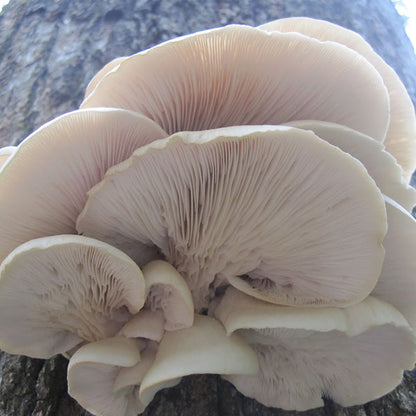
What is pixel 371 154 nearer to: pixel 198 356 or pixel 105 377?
pixel 198 356

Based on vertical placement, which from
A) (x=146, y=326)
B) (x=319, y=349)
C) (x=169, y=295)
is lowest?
(x=319, y=349)

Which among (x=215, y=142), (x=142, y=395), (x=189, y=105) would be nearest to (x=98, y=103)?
(x=189, y=105)

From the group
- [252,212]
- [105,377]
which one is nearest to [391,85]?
[252,212]

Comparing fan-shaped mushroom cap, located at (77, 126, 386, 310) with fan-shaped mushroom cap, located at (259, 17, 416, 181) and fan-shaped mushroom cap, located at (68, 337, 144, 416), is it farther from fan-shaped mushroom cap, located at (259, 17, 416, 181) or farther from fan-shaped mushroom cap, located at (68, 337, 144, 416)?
fan-shaped mushroom cap, located at (259, 17, 416, 181)

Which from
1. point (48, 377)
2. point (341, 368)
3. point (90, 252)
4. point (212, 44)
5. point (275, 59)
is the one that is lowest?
point (341, 368)

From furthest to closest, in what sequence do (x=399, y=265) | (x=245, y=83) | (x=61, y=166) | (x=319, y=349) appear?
(x=319, y=349), (x=399, y=265), (x=245, y=83), (x=61, y=166)

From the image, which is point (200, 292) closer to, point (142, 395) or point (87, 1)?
point (142, 395)

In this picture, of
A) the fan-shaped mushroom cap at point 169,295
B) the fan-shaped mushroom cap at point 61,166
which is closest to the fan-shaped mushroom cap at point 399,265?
the fan-shaped mushroom cap at point 169,295
